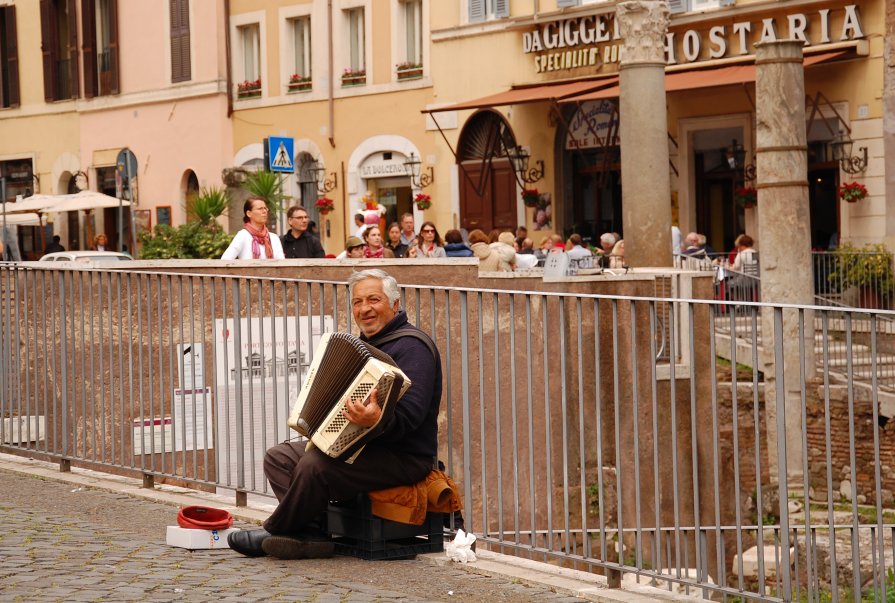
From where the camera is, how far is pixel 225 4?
139 ft

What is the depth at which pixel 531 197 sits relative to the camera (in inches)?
1342

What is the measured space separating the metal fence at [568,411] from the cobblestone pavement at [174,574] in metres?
0.63

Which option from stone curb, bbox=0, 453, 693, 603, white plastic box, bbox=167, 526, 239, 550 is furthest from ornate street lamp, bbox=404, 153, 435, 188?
white plastic box, bbox=167, 526, 239, 550

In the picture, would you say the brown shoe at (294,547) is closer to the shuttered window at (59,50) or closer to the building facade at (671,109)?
the building facade at (671,109)

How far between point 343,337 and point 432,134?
28672 mm

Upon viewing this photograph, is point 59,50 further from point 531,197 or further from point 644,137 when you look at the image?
point 644,137

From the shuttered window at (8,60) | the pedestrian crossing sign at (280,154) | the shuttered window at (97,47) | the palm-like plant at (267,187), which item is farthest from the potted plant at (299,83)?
the pedestrian crossing sign at (280,154)

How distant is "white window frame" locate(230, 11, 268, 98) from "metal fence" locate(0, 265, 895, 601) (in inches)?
1155

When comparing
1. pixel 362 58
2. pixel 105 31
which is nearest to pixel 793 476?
pixel 362 58

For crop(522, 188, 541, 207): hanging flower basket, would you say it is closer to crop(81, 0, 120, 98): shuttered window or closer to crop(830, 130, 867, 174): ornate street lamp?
crop(830, 130, 867, 174): ornate street lamp

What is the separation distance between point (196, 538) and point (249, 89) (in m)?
33.4

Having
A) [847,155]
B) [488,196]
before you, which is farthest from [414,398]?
[488,196]

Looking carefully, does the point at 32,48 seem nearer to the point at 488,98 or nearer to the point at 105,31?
the point at 105,31

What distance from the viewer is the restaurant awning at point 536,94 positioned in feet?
Result: 104
